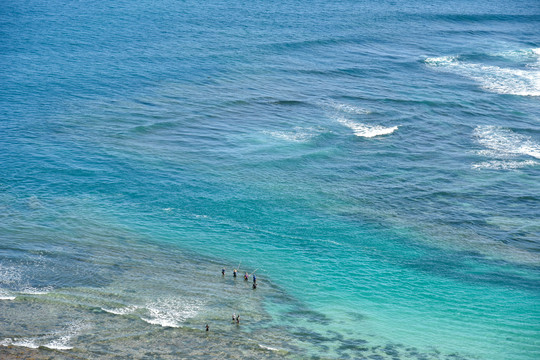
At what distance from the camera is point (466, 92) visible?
12656 centimetres

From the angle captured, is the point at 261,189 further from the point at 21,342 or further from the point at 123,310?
the point at 21,342

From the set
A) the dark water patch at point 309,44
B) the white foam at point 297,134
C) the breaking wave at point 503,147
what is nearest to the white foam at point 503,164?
the breaking wave at point 503,147

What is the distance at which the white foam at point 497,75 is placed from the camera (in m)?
130

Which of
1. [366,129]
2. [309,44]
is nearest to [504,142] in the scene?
[366,129]

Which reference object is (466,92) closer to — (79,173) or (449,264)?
(449,264)

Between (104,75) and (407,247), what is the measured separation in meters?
74.0

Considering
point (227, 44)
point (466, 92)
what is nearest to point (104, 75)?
point (227, 44)

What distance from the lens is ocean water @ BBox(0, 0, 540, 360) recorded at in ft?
199

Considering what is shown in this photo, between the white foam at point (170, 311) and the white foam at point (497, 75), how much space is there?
90.7 meters

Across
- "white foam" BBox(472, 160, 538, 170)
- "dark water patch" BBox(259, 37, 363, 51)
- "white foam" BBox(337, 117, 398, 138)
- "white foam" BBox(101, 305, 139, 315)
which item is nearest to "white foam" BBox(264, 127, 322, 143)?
"white foam" BBox(337, 117, 398, 138)

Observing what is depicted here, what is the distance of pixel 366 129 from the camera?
107875 millimetres

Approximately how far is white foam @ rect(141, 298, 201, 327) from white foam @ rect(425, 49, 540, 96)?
90659 millimetres

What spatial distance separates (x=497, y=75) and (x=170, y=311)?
339ft

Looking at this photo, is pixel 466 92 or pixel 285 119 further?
pixel 466 92
